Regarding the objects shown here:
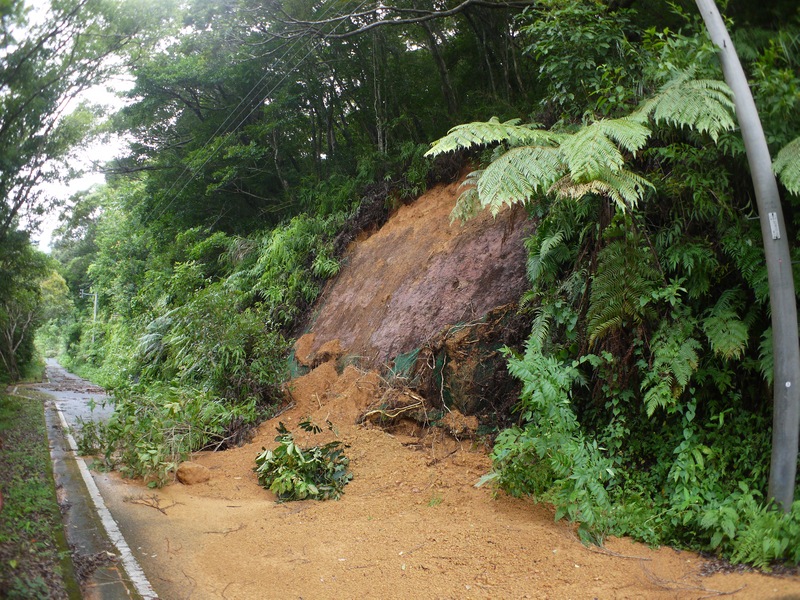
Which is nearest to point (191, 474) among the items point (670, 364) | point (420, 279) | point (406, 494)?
point (406, 494)

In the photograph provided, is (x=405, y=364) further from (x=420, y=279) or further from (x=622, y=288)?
(x=622, y=288)

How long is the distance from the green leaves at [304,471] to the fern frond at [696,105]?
505 centimetres

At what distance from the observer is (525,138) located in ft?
19.5

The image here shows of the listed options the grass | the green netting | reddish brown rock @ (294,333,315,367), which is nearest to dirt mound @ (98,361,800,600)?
the grass

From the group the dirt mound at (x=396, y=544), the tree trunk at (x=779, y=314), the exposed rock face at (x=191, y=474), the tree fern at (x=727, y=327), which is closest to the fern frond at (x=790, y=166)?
the tree trunk at (x=779, y=314)

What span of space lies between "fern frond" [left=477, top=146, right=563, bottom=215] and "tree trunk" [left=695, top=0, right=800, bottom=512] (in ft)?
4.98

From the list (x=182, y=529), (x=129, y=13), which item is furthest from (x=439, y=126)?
(x=182, y=529)

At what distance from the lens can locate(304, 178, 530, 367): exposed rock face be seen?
8.98 meters

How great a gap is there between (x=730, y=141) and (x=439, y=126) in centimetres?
982

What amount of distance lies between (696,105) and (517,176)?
1.52 m

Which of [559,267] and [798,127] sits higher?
[798,127]

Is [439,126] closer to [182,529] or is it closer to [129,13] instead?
[129,13]

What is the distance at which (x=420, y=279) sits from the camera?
10492 mm

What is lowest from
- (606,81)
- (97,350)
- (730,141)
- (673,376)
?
(97,350)
